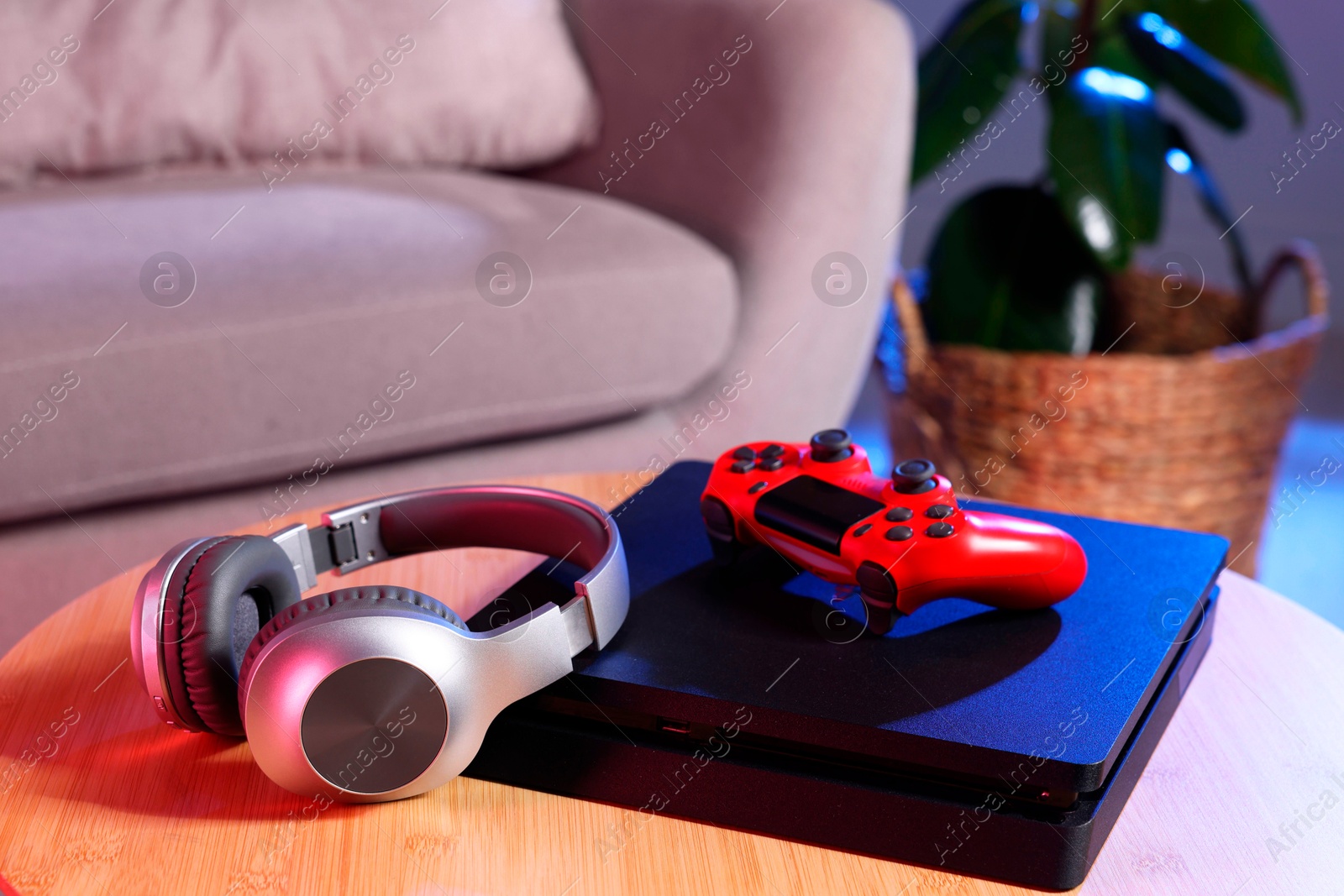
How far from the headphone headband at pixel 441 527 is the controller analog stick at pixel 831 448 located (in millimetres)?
123

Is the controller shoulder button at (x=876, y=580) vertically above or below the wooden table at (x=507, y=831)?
above

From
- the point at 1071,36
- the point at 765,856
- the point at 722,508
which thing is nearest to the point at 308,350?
the point at 722,508

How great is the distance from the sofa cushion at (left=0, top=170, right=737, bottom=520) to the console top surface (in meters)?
0.58

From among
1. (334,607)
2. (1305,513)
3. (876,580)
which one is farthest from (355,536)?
(1305,513)

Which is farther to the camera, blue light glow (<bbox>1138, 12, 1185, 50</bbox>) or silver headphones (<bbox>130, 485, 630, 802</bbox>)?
blue light glow (<bbox>1138, 12, 1185, 50</bbox>)

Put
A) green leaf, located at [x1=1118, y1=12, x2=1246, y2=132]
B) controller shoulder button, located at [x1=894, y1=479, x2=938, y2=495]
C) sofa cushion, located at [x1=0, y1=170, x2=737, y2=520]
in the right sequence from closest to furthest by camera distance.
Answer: controller shoulder button, located at [x1=894, y1=479, x2=938, y2=495] < sofa cushion, located at [x1=0, y1=170, x2=737, y2=520] < green leaf, located at [x1=1118, y1=12, x2=1246, y2=132]

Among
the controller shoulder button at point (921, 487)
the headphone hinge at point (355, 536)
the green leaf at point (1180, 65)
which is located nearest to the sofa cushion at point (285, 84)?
the green leaf at point (1180, 65)

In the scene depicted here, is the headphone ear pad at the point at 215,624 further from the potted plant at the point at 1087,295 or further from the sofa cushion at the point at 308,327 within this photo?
the potted plant at the point at 1087,295

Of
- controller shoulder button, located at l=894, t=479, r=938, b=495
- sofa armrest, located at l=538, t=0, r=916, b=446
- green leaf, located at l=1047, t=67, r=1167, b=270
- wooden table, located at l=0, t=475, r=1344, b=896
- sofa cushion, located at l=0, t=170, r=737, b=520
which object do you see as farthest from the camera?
green leaf, located at l=1047, t=67, r=1167, b=270

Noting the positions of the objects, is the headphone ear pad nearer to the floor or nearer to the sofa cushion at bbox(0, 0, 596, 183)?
the sofa cushion at bbox(0, 0, 596, 183)

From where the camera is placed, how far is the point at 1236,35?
1.43 m

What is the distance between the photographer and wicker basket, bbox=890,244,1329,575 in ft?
4.60

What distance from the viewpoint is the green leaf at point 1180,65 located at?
1.51 meters

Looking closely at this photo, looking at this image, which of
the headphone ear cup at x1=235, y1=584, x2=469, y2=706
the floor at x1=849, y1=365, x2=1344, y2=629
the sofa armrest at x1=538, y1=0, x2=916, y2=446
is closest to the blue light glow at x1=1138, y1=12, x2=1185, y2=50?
the sofa armrest at x1=538, y1=0, x2=916, y2=446
